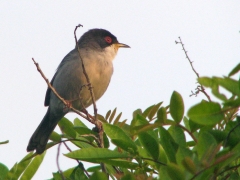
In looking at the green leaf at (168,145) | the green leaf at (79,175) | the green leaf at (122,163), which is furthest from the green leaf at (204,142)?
the green leaf at (79,175)

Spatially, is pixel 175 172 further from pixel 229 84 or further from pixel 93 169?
pixel 93 169

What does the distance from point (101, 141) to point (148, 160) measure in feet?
2.30

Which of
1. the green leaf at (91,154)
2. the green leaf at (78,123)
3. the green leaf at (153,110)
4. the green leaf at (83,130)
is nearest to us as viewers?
the green leaf at (91,154)

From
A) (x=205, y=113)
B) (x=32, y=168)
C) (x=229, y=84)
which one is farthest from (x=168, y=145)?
(x=32, y=168)

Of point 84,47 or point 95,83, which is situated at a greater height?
point 84,47

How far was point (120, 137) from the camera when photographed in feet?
8.14

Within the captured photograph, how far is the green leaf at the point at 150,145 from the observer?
2.26m

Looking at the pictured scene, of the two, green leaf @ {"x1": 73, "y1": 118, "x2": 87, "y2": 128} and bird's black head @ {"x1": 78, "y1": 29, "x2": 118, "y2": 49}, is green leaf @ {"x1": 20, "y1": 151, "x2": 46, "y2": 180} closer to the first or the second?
green leaf @ {"x1": 73, "y1": 118, "x2": 87, "y2": 128}

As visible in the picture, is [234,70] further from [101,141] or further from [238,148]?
[101,141]

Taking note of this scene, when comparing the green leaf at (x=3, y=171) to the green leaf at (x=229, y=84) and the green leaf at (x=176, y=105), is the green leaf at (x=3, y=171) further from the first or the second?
the green leaf at (x=229, y=84)

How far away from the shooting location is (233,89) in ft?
5.32

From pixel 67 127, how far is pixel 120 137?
99 cm

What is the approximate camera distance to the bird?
6.65 meters

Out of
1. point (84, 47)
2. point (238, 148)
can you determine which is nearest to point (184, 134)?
point (238, 148)
